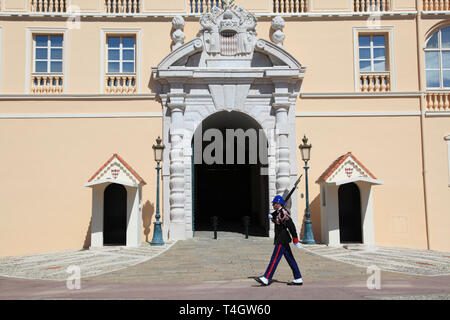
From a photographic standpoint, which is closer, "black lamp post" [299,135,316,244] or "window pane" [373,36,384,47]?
"black lamp post" [299,135,316,244]

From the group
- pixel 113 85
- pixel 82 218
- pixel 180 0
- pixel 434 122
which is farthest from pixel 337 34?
pixel 82 218

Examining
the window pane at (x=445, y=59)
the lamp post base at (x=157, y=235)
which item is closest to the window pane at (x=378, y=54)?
the window pane at (x=445, y=59)

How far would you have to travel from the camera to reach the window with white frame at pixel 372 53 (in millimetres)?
15250

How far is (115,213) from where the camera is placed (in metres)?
13.5

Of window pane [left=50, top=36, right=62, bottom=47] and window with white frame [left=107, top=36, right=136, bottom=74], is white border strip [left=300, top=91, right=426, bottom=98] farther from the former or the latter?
window pane [left=50, top=36, right=62, bottom=47]

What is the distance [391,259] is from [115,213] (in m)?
7.88

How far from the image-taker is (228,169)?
2323 centimetres

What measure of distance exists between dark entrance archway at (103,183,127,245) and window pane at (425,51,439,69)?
11006 millimetres

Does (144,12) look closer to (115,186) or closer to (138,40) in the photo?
(138,40)

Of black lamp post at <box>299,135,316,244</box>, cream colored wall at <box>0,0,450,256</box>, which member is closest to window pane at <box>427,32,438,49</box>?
cream colored wall at <box>0,0,450,256</box>

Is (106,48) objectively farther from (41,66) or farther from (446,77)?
(446,77)

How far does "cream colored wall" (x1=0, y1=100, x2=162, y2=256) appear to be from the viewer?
1428 cm

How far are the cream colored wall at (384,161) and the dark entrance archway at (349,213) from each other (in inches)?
31.9

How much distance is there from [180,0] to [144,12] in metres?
1.28
